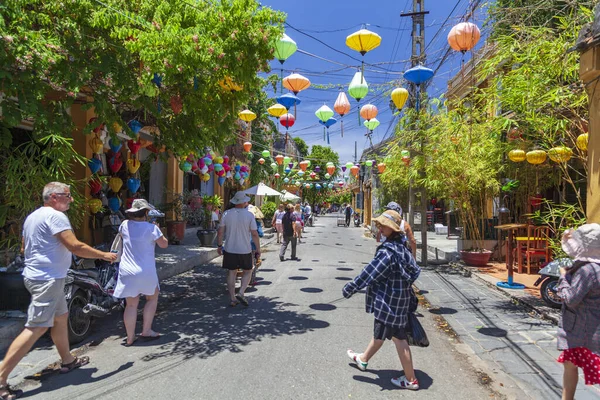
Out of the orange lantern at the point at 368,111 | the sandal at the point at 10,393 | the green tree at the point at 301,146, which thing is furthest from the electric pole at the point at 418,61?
the green tree at the point at 301,146

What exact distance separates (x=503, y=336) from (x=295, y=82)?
612 cm

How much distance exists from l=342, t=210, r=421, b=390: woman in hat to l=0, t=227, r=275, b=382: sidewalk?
340 centimetres

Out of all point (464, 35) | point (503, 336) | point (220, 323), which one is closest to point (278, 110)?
point (464, 35)

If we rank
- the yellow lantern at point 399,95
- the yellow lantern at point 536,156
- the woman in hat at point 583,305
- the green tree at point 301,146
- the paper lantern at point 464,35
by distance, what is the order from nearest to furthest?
the woman in hat at point 583,305
the paper lantern at point 464,35
the yellow lantern at point 536,156
the yellow lantern at point 399,95
the green tree at point 301,146

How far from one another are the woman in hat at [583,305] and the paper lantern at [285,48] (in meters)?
Answer: 5.37

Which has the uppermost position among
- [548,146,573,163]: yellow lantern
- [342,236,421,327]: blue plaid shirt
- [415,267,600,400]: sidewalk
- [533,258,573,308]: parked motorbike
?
[548,146,573,163]: yellow lantern

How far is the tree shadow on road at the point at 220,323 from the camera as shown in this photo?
5.04 m

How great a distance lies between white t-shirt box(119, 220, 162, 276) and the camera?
4992 millimetres

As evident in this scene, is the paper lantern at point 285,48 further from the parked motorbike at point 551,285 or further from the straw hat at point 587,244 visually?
the parked motorbike at point 551,285

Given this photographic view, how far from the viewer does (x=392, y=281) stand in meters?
3.98

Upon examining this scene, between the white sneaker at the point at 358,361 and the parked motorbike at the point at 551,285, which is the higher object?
the parked motorbike at the point at 551,285

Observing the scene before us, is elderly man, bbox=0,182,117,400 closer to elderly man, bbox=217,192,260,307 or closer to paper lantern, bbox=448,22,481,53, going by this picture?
elderly man, bbox=217,192,260,307

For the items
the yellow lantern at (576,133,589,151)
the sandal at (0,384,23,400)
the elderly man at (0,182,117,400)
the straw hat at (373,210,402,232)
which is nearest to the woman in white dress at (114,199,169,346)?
the elderly man at (0,182,117,400)

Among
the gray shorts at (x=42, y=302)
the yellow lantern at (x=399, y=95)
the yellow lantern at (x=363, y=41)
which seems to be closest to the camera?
the gray shorts at (x=42, y=302)
